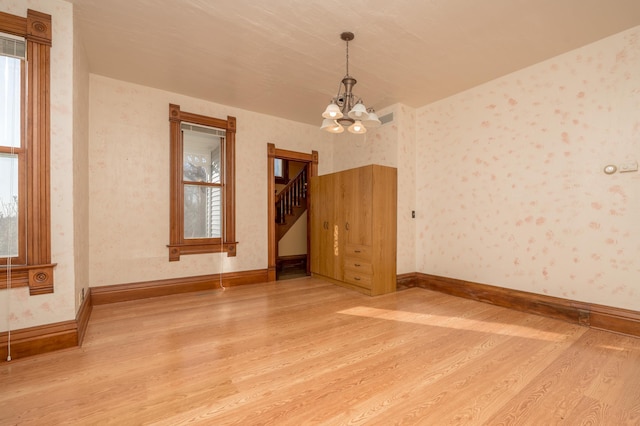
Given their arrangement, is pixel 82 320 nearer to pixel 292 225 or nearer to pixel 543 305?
pixel 292 225

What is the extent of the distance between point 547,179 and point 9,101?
5.62m

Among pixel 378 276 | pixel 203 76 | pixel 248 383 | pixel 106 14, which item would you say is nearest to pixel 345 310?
pixel 378 276

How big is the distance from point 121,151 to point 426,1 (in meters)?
4.21

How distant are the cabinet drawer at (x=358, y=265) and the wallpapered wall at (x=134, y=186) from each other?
6.14 feet

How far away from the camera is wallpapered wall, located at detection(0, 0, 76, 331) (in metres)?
2.55

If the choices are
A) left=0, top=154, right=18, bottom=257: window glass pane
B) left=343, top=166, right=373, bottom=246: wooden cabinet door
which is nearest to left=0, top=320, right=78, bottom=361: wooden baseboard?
left=0, top=154, right=18, bottom=257: window glass pane

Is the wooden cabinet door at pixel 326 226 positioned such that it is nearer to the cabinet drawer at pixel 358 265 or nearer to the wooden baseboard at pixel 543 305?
the cabinet drawer at pixel 358 265

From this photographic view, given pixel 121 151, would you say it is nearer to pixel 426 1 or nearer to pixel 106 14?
pixel 106 14

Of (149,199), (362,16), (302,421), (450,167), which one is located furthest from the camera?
(450,167)

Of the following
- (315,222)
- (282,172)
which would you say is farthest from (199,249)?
(282,172)

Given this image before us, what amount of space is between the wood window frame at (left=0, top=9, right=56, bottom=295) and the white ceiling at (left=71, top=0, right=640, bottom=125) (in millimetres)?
478

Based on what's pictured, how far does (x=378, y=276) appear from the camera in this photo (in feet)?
14.4

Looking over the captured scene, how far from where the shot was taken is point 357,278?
462 cm

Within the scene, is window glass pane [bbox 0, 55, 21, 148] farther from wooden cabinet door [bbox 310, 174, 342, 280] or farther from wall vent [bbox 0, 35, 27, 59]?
wooden cabinet door [bbox 310, 174, 342, 280]
